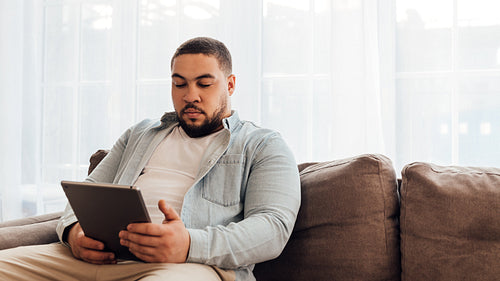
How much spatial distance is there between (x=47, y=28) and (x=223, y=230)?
243 cm

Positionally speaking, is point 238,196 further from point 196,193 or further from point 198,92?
point 198,92

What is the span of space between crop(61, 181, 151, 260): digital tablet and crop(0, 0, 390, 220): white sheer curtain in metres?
1.35

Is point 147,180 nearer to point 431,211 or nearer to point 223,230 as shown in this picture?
point 223,230

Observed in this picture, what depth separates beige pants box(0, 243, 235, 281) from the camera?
115 centimetres

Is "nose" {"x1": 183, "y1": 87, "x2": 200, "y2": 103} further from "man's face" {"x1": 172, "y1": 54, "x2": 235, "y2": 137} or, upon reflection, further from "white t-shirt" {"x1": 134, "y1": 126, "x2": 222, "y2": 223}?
"white t-shirt" {"x1": 134, "y1": 126, "x2": 222, "y2": 223}

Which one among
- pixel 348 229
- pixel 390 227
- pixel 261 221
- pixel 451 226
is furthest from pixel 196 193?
pixel 451 226

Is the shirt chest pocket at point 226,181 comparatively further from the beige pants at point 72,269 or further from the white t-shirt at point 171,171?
the beige pants at point 72,269

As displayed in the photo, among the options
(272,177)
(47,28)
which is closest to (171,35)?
(47,28)

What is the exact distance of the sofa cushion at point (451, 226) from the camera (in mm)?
1275

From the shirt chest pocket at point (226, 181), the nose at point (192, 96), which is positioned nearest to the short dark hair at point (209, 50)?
the nose at point (192, 96)

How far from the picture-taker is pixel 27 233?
60.4 inches

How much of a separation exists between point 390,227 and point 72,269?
918 millimetres

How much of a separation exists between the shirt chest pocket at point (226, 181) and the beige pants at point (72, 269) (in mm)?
234

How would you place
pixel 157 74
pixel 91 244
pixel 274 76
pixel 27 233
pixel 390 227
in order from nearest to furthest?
1. pixel 91 244
2. pixel 390 227
3. pixel 27 233
4. pixel 274 76
5. pixel 157 74
